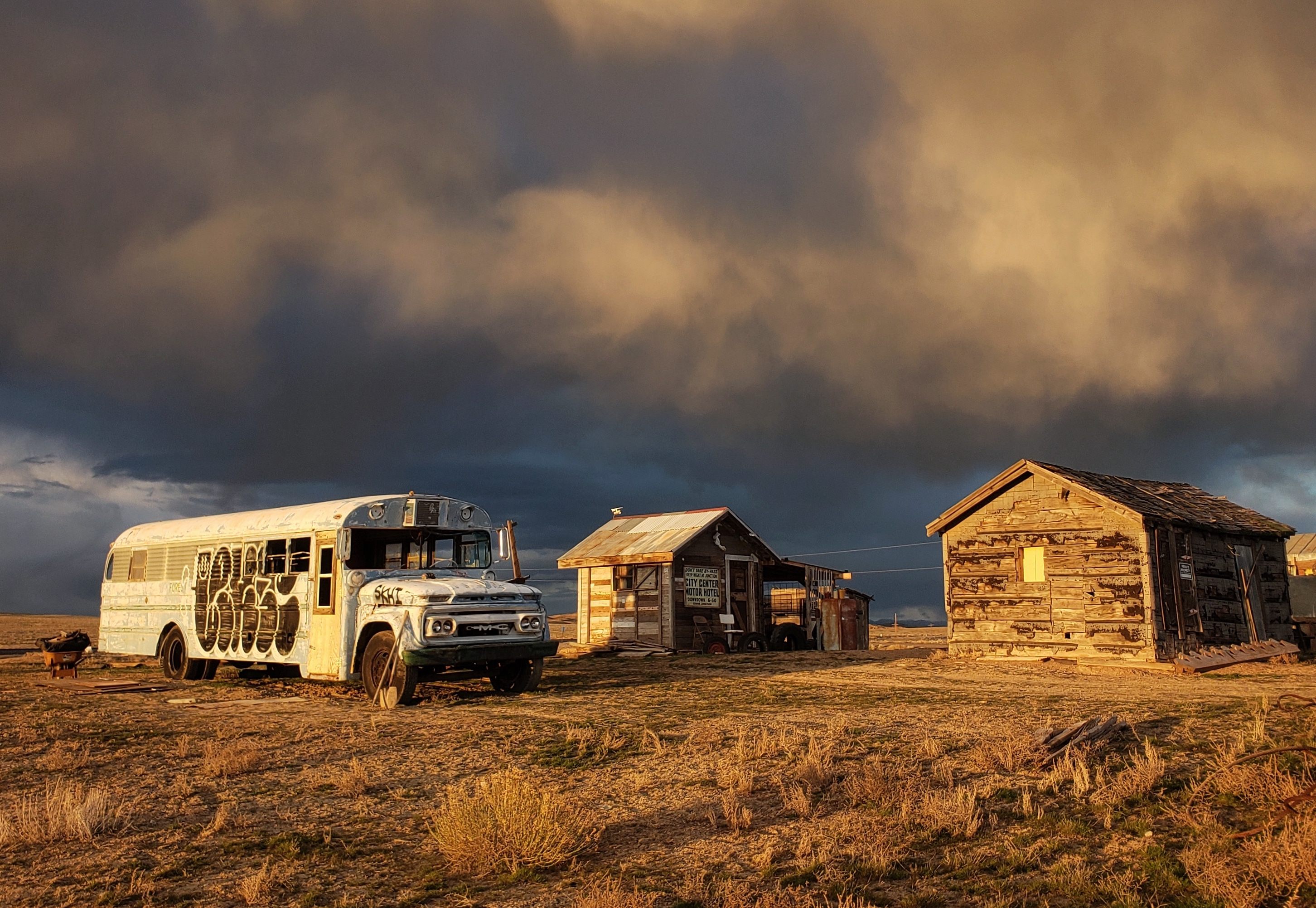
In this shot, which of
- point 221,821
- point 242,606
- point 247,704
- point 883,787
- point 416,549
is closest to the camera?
point 221,821

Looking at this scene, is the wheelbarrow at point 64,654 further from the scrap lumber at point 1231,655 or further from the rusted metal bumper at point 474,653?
the scrap lumber at point 1231,655

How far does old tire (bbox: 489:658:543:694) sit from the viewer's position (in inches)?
621

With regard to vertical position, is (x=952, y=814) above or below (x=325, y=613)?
below

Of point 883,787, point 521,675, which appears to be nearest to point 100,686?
point 521,675

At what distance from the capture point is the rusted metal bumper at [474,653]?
44.9ft

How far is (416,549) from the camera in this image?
15.8m

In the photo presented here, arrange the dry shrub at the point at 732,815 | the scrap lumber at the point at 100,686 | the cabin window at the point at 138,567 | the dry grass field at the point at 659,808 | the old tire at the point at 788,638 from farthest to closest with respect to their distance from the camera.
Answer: the old tire at the point at 788,638
the cabin window at the point at 138,567
the scrap lumber at the point at 100,686
the dry shrub at the point at 732,815
the dry grass field at the point at 659,808

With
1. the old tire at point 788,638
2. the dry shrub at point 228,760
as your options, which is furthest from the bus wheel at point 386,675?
the old tire at point 788,638

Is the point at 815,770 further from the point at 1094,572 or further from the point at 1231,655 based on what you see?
the point at 1231,655

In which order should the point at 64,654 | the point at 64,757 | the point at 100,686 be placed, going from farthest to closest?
the point at 64,654, the point at 100,686, the point at 64,757

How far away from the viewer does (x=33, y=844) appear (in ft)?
22.0

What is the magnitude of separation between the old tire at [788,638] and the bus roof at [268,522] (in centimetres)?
1677

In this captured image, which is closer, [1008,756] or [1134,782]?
[1134,782]

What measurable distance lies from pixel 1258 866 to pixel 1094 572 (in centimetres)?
1707
